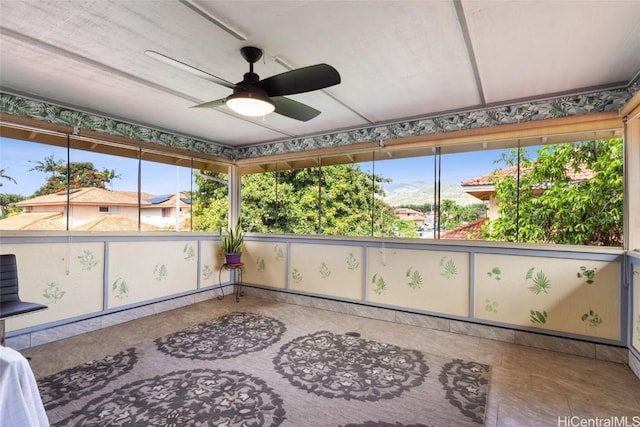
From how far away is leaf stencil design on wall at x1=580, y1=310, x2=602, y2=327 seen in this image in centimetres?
296

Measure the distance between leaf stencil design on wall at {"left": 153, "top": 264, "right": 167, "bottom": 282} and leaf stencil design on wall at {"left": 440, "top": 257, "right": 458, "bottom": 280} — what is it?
3.70m

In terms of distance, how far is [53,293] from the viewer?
10.8 ft

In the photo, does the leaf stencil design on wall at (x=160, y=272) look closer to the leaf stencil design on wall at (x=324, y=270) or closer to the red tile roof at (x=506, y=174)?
the leaf stencil design on wall at (x=324, y=270)

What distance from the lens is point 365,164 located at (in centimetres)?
443

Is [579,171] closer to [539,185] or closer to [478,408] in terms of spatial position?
[539,185]

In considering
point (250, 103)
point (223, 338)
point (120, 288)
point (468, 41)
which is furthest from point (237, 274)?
point (468, 41)

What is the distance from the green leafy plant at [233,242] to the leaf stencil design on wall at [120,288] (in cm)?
150

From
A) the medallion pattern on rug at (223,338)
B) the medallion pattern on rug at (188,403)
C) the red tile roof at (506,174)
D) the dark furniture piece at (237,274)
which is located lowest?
the medallion pattern on rug at (223,338)

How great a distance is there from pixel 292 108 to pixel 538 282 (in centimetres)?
301

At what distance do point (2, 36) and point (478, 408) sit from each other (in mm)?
4145

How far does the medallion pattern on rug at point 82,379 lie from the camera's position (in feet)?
7.25

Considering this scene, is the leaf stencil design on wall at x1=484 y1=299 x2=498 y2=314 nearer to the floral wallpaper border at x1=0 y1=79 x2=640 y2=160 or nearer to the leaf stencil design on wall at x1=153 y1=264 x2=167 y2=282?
the floral wallpaper border at x1=0 y1=79 x2=640 y2=160

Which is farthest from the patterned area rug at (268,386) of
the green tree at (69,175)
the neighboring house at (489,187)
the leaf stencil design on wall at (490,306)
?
the green tree at (69,175)

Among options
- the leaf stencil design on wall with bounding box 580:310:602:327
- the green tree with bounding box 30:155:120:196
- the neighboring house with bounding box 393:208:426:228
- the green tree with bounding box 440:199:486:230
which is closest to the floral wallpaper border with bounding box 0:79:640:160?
the green tree with bounding box 30:155:120:196
